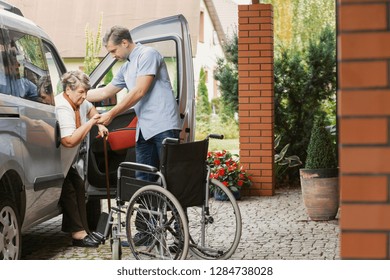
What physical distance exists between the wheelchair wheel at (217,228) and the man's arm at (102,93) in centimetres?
84

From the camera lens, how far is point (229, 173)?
7.38m

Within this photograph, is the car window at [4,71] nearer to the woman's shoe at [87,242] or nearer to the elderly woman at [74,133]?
the elderly woman at [74,133]

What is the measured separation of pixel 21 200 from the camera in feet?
14.1

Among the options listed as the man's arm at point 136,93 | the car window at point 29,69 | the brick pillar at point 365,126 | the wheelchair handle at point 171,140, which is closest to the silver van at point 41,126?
the car window at point 29,69

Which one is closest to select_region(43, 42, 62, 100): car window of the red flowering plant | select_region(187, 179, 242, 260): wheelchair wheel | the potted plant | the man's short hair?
the man's short hair

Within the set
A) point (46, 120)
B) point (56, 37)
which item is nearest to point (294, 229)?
point (46, 120)

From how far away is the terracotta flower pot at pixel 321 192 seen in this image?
19.9ft

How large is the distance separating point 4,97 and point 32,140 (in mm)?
373

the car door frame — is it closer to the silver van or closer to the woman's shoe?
the silver van

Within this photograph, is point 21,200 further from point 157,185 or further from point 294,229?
point 294,229

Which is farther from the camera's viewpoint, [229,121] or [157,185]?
[229,121]

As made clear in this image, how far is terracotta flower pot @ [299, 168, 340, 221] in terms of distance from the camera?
6.07m

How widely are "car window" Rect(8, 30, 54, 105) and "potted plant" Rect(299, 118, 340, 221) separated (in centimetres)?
210
